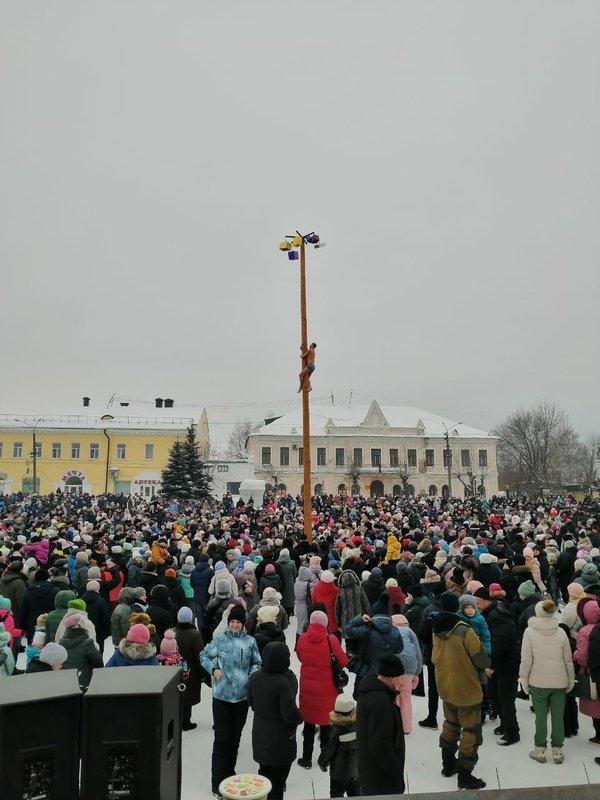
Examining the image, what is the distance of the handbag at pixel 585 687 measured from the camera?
251 inches

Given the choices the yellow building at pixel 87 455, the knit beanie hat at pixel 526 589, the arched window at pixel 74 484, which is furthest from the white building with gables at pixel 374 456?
the knit beanie hat at pixel 526 589

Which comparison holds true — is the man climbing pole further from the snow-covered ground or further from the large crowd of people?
the snow-covered ground

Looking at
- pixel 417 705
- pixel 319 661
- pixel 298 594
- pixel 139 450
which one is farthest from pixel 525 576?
pixel 139 450

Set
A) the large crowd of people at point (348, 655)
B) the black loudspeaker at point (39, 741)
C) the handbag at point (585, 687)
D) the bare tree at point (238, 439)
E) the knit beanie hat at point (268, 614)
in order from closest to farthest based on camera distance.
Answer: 1. the black loudspeaker at point (39, 741)
2. the large crowd of people at point (348, 655)
3. the handbag at point (585, 687)
4. the knit beanie hat at point (268, 614)
5. the bare tree at point (238, 439)

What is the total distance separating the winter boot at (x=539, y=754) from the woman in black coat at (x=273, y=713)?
2.80 meters

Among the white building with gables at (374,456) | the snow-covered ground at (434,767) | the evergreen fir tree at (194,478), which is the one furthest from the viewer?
the white building with gables at (374,456)

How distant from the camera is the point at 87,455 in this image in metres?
64.9

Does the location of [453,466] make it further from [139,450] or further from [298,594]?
[298,594]

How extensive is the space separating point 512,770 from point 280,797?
8.13 ft

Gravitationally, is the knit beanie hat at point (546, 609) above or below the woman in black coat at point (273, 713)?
above

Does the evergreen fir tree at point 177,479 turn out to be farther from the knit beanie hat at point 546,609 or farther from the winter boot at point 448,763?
the knit beanie hat at point 546,609

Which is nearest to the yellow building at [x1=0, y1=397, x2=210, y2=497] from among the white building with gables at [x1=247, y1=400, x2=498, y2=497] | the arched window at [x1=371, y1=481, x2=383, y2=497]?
the white building with gables at [x1=247, y1=400, x2=498, y2=497]

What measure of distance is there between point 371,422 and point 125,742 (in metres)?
71.1

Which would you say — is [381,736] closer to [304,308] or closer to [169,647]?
[169,647]
